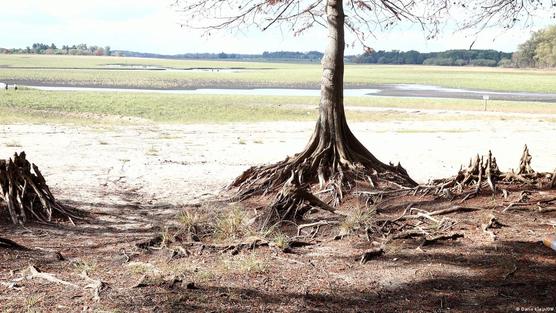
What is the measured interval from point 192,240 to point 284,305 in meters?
2.11

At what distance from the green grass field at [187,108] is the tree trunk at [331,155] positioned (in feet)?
53.3

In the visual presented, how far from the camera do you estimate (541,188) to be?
818 centimetres

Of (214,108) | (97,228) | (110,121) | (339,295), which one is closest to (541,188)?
(339,295)

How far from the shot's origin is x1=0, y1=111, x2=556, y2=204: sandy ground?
11.7 metres

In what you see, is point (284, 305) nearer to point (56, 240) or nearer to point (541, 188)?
point (56, 240)

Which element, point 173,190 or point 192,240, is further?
point 173,190

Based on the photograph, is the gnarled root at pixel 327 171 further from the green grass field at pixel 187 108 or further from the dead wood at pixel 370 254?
the green grass field at pixel 187 108

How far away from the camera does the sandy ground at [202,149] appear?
11.7m

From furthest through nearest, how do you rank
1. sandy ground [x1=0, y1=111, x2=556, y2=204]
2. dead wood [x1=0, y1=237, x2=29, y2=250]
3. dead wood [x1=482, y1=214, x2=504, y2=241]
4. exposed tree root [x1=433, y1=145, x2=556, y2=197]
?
sandy ground [x1=0, y1=111, x2=556, y2=204]
exposed tree root [x1=433, y1=145, x2=556, y2=197]
dead wood [x1=482, y1=214, x2=504, y2=241]
dead wood [x1=0, y1=237, x2=29, y2=250]

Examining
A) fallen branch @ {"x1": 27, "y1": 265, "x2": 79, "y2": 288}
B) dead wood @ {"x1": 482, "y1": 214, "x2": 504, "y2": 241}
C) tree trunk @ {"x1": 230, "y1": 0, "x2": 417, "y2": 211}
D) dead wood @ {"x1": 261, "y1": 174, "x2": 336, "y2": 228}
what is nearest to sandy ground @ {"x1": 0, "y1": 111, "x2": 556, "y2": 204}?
tree trunk @ {"x1": 230, "y1": 0, "x2": 417, "y2": 211}

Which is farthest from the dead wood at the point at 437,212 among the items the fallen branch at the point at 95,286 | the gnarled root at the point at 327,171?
the fallen branch at the point at 95,286

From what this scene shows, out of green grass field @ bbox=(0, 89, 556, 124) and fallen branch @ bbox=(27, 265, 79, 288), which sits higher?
fallen branch @ bbox=(27, 265, 79, 288)

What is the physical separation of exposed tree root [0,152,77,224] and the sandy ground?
1666mm

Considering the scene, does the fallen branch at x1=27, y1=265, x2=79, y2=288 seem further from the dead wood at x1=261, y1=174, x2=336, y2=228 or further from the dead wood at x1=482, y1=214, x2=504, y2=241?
the dead wood at x1=482, y1=214, x2=504, y2=241
